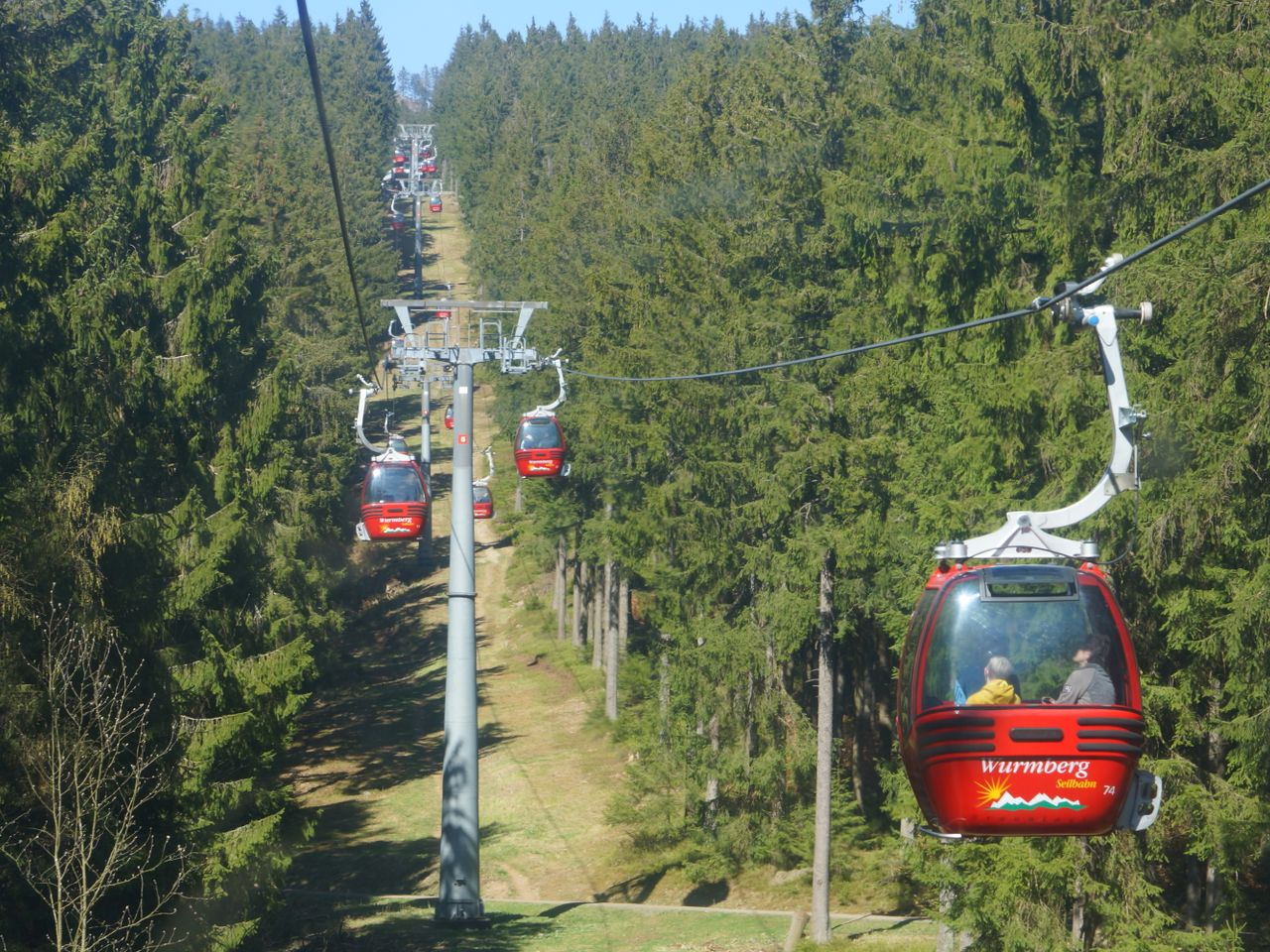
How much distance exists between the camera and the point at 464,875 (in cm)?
2156

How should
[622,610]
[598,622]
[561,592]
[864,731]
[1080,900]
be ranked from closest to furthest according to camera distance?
[1080,900] → [864,731] → [622,610] → [598,622] → [561,592]

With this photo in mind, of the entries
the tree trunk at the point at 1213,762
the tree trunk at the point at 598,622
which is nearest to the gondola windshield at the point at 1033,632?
the tree trunk at the point at 1213,762

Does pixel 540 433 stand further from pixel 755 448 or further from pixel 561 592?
pixel 561 592

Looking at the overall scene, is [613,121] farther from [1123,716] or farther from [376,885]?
[1123,716]

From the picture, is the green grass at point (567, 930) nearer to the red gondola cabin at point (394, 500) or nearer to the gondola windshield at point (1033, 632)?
the red gondola cabin at point (394, 500)

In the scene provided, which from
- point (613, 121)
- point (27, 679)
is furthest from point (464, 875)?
point (613, 121)

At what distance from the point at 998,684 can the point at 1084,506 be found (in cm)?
156

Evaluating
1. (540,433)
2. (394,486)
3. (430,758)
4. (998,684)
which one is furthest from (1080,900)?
(430,758)

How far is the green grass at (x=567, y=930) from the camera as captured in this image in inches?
854

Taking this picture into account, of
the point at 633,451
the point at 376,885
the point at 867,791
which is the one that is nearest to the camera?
the point at 376,885

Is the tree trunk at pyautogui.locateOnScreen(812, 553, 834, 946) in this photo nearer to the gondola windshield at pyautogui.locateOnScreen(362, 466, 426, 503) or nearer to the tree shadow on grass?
the tree shadow on grass

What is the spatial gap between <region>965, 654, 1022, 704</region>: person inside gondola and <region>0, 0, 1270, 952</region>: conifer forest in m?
2.20

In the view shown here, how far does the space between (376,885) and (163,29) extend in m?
24.5

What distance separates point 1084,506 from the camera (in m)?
10.4
